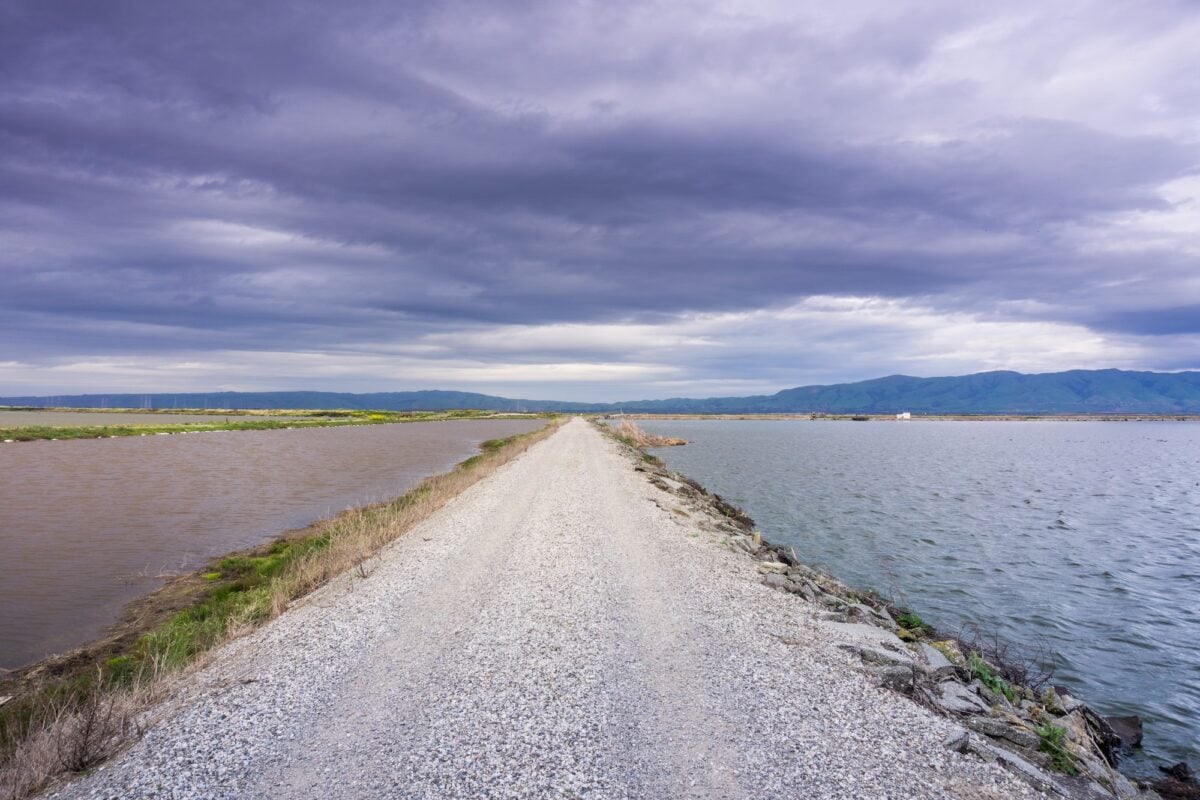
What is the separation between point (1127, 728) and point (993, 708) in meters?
4.20

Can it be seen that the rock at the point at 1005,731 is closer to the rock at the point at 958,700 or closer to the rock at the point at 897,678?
the rock at the point at 958,700

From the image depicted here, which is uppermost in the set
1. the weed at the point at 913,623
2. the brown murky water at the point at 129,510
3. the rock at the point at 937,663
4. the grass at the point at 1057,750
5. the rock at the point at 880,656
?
the rock at the point at 880,656

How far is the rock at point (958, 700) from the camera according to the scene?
7.69m

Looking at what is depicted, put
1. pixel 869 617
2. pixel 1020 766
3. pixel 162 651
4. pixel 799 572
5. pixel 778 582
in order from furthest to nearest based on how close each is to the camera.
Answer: pixel 799 572 < pixel 778 582 < pixel 869 617 < pixel 162 651 < pixel 1020 766

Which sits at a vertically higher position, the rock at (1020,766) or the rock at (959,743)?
the rock at (959,743)

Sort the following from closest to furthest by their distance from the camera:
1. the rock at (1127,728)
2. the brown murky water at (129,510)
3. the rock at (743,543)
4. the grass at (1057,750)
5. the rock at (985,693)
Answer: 1. the grass at (1057,750)
2. the rock at (985,693)
3. the rock at (1127,728)
4. the brown murky water at (129,510)
5. the rock at (743,543)

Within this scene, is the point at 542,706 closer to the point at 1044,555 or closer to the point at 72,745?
the point at 72,745

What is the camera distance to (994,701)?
8789 millimetres

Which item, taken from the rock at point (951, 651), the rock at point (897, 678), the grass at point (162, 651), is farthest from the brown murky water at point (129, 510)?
the rock at point (951, 651)

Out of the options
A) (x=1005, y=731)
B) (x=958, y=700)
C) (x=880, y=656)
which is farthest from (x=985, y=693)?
(x=1005, y=731)

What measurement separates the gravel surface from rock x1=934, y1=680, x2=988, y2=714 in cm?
67

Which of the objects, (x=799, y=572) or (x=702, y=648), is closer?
(x=702, y=648)

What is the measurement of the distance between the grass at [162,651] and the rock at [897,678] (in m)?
8.57

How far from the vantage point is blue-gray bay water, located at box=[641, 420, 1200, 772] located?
12984mm
